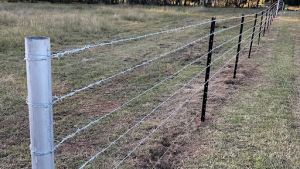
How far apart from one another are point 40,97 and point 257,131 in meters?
3.15

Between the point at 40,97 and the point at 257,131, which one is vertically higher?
the point at 40,97

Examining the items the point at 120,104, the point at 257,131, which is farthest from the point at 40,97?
the point at 120,104

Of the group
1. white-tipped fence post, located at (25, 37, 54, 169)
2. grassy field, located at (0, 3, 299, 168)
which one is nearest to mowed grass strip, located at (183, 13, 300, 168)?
grassy field, located at (0, 3, 299, 168)

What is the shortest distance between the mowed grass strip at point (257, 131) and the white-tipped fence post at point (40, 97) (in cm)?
186

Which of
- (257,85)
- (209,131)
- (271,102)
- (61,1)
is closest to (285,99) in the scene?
(271,102)

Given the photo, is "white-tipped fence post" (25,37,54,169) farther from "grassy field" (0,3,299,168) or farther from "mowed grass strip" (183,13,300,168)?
"mowed grass strip" (183,13,300,168)

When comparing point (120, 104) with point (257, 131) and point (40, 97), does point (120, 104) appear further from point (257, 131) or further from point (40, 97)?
point (40, 97)

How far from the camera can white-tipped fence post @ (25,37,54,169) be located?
1.35 m

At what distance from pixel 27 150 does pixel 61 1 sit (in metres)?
36.3

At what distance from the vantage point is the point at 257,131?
12.2ft

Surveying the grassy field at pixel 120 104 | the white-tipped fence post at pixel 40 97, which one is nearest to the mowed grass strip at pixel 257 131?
the grassy field at pixel 120 104

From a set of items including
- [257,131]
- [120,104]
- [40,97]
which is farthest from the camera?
[120,104]

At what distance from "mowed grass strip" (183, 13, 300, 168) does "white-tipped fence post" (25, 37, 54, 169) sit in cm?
186

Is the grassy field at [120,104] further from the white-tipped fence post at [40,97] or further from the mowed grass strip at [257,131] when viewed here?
the white-tipped fence post at [40,97]
